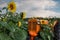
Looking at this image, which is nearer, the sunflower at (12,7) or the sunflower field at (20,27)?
the sunflower field at (20,27)

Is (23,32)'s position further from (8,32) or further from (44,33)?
(44,33)

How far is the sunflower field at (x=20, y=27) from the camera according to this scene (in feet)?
6.84

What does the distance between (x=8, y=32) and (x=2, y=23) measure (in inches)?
5.3

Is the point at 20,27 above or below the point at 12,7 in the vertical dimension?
below

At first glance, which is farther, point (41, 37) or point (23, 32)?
point (41, 37)

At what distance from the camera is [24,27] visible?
2.58 meters

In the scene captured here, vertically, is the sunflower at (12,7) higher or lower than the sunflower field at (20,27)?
higher

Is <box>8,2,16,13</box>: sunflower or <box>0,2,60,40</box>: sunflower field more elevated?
<box>8,2,16,13</box>: sunflower

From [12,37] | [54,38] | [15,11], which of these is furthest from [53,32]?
[12,37]

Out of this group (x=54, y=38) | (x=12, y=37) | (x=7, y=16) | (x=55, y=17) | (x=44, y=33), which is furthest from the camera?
(x=55, y=17)

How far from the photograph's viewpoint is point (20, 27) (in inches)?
97.7

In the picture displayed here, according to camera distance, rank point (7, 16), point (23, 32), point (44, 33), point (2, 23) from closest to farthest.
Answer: point (2, 23) < point (23, 32) < point (7, 16) < point (44, 33)

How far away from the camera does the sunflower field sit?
209cm

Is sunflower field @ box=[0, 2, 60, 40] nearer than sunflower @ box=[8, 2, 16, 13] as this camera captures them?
Yes
